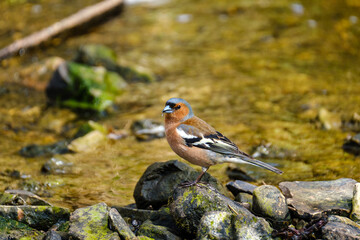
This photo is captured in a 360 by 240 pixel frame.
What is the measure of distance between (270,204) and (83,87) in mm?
7191

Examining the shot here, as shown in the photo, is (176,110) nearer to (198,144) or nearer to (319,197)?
→ (198,144)

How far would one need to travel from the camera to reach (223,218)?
529cm

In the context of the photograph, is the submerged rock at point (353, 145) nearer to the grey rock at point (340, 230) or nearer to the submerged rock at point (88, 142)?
the grey rock at point (340, 230)

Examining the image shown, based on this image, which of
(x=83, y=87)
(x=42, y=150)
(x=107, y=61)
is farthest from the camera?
(x=107, y=61)

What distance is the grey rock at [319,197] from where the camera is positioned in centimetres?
588

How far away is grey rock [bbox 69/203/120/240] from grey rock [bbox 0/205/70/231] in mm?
359

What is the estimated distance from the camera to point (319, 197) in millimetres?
6180

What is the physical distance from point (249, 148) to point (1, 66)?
834 cm

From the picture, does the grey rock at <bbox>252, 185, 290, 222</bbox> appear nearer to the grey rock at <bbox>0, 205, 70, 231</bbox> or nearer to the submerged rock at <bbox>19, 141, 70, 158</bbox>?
the grey rock at <bbox>0, 205, 70, 231</bbox>

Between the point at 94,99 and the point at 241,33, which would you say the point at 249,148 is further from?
the point at 241,33

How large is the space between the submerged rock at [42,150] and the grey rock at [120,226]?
376 cm

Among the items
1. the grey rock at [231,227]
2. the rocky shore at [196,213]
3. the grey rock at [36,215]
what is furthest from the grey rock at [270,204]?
the grey rock at [36,215]

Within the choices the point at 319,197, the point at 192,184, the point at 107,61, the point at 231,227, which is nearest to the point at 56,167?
the point at 192,184

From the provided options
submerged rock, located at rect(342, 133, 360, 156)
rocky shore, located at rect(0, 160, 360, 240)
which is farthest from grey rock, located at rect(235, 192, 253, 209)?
submerged rock, located at rect(342, 133, 360, 156)
